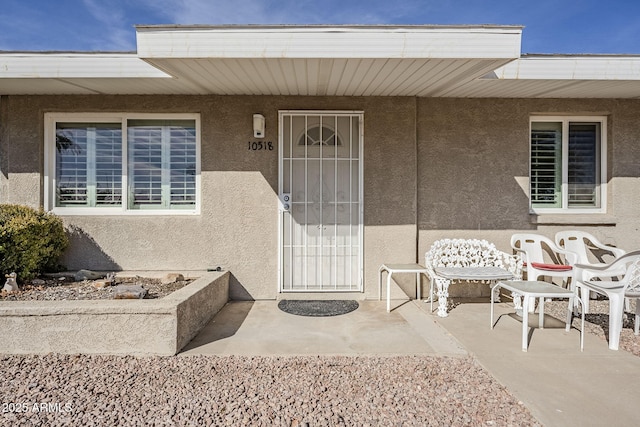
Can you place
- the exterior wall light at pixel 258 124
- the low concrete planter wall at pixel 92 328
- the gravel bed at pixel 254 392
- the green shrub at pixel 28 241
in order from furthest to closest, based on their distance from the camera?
the exterior wall light at pixel 258 124
the green shrub at pixel 28 241
the low concrete planter wall at pixel 92 328
the gravel bed at pixel 254 392

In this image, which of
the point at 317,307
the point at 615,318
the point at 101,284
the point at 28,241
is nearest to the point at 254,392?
the point at 317,307

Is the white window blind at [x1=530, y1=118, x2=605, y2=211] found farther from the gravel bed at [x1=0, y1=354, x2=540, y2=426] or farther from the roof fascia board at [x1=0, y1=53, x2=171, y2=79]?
the roof fascia board at [x1=0, y1=53, x2=171, y2=79]

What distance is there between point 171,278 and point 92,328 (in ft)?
5.07

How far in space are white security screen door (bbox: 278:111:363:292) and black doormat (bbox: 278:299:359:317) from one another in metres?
0.27

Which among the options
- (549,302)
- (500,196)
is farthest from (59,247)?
(549,302)

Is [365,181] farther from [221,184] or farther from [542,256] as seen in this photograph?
[542,256]

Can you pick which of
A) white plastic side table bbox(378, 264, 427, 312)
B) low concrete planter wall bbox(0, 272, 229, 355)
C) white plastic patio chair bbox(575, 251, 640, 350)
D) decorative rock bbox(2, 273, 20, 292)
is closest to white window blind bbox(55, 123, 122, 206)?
decorative rock bbox(2, 273, 20, 292)

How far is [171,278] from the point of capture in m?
5.11

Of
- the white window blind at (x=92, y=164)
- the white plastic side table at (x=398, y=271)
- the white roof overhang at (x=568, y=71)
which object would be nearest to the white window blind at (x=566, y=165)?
the white roof overhang at (x=568, y=71)

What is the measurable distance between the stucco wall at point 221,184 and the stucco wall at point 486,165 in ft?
1.33

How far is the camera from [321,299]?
5.55m

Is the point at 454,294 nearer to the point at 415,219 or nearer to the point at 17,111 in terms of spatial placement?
the point at 415,219

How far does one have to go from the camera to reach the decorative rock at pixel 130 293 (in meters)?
4.12

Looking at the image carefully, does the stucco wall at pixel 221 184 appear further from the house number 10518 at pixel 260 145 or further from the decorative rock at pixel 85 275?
the decorative rock at pixel 85 275
